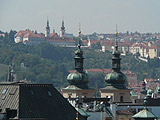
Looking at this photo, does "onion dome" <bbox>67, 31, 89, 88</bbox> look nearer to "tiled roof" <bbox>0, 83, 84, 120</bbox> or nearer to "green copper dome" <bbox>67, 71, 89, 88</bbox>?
"green copper dome" <bbox>67, 71, 89, 88</bbox>

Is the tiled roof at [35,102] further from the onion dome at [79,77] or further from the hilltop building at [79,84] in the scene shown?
the onion dome at [79,77]

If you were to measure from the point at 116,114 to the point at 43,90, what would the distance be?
14741 millimetres

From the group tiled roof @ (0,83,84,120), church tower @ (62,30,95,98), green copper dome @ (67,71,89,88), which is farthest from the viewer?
green copper dome @ (67,71,89,88)

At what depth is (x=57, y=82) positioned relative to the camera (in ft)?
554

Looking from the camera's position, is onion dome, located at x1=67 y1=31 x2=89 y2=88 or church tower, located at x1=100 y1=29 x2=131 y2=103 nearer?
onion dome, located at x1=67 y1=31 x2=89 y2=88

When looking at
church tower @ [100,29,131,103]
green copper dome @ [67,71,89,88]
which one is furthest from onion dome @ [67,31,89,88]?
church tower @ [100,29,131,103]

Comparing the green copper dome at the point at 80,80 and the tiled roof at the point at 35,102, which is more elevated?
the green copper dome at the point at 80,80

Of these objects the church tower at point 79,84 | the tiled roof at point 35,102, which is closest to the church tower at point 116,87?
the church tower at point 79,84

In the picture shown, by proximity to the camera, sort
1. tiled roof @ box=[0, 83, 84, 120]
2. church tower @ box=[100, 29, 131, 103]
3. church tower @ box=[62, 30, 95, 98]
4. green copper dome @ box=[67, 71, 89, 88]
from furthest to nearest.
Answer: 1. church tower @ box=[100, 29, 131, 103]
2. green copper dome @ box=[67, 71, 89, 88]
3. church tower @ box=[62, 30, 95, 98]
4. tiled roof @ box=[0, 83, 84, 120]

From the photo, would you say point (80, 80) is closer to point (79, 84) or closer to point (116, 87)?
point (79, 84)

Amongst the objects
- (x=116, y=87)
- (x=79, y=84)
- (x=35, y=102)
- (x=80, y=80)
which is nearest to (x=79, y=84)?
(x=79, y=84)

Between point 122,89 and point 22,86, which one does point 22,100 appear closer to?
point 22,86

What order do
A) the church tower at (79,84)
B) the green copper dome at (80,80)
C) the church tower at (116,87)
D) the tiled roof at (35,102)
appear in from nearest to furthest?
1. the tiled roof at (35,102)
2. the church tower at (79,84)
3. the green copper dome at (80,80)
4. the church tower at (116,87)

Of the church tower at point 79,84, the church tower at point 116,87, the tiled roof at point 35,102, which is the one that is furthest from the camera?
the church tower at point 116,87
